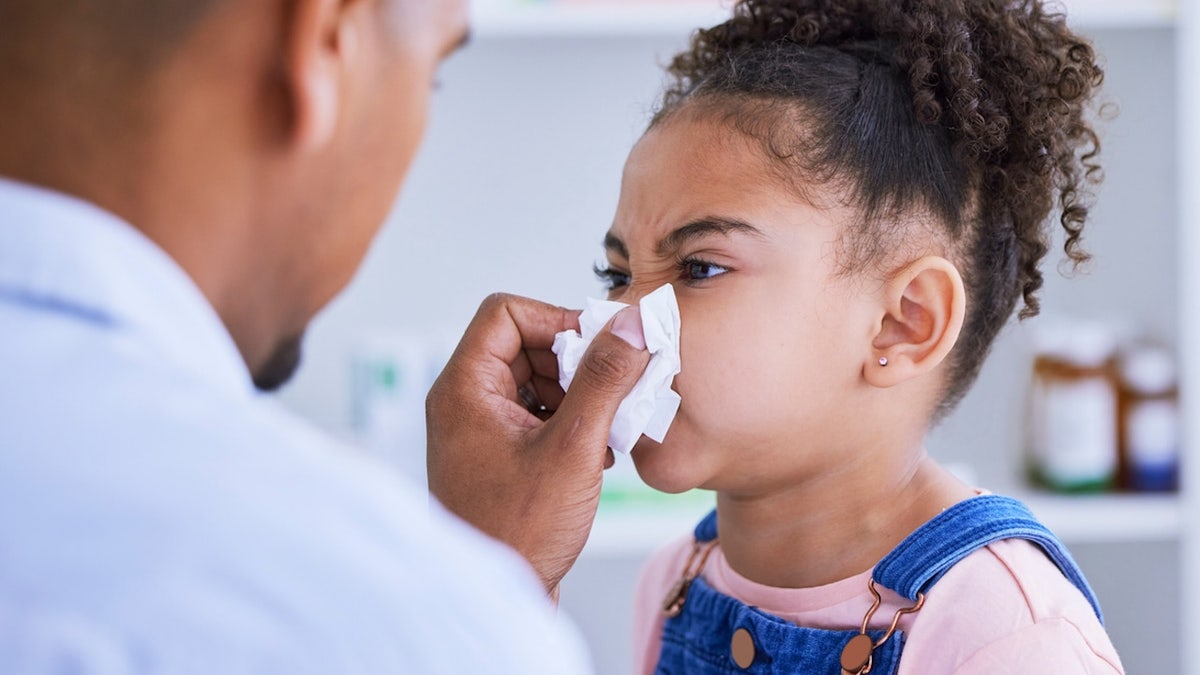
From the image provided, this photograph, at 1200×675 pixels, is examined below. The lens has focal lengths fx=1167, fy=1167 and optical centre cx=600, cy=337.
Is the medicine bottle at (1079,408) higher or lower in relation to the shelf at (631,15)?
lower

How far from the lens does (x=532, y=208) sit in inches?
72.3

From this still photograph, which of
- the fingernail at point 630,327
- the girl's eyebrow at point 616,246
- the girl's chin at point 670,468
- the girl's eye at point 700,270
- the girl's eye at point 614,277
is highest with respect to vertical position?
the girl's eye at point 700,270

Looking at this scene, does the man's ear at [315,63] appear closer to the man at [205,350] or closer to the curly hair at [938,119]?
the man at [205,350]

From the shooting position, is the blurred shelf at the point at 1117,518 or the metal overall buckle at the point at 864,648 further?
the blurred shelf at the point at 1117,518

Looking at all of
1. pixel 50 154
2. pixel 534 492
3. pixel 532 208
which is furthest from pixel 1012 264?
pixel 532 208

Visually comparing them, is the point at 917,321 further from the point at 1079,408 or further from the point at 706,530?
the point at 1079,408

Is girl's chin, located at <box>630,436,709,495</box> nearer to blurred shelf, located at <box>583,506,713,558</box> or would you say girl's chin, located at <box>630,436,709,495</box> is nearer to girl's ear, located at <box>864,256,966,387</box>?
girl's ear, located at <box>864,256,966,387</box>

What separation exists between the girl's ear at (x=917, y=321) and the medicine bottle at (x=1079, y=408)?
0.77m

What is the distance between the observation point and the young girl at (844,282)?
87 centimetres

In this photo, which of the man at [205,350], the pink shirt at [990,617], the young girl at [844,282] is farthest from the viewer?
the young girl at [844,282]

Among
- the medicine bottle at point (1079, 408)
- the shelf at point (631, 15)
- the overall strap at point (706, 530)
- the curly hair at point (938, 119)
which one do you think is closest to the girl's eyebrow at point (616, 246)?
the curly hair at point (938, 119)

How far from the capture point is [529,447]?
2.62 ft

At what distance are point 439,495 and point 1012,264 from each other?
0.50 m

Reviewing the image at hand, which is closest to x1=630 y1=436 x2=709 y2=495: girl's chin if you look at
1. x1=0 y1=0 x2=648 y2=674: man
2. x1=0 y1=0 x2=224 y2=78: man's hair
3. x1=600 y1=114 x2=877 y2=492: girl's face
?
x1=600 y1=114 x2=877 y2=492: girl's face
